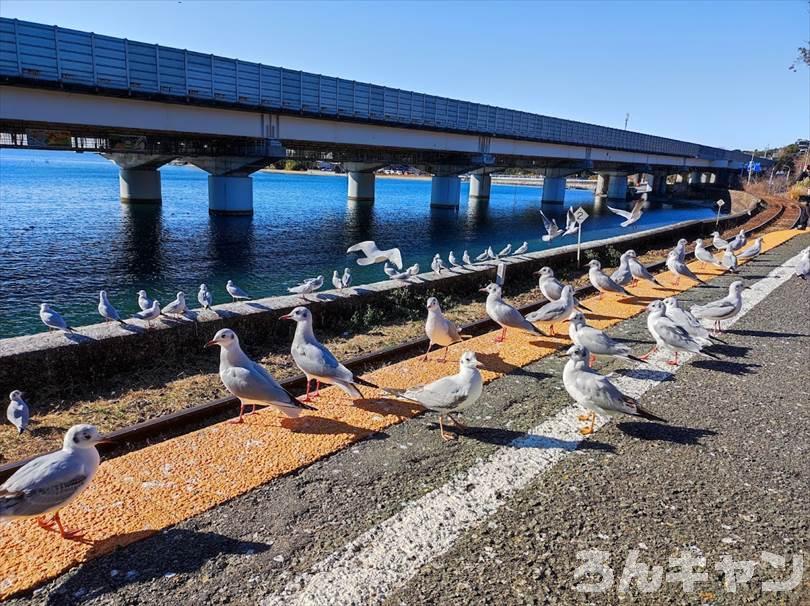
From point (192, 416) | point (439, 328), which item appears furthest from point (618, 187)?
point (192, 416)

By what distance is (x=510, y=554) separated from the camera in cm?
382

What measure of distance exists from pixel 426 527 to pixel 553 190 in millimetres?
73286

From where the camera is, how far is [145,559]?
12.1ft

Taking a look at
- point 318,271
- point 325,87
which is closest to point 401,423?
point 318,271

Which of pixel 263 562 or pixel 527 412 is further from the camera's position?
pixel 527 412

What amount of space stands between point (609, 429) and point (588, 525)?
186 centimetres

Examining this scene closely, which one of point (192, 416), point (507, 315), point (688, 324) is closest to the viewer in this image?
point (192, 416)

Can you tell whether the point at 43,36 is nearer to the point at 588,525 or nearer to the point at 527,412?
the point at 527,412

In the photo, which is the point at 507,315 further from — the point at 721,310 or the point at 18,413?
the point at 18,413

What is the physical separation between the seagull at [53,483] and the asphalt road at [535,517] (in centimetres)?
49

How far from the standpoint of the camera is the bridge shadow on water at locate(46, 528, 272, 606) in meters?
3.42

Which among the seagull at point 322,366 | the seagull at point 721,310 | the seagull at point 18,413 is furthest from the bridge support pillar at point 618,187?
the seagull at point 18,413

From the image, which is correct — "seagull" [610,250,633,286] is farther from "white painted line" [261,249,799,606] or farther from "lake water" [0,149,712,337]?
"lake water" [0,149,712,337]

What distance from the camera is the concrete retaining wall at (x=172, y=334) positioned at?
258 inches
